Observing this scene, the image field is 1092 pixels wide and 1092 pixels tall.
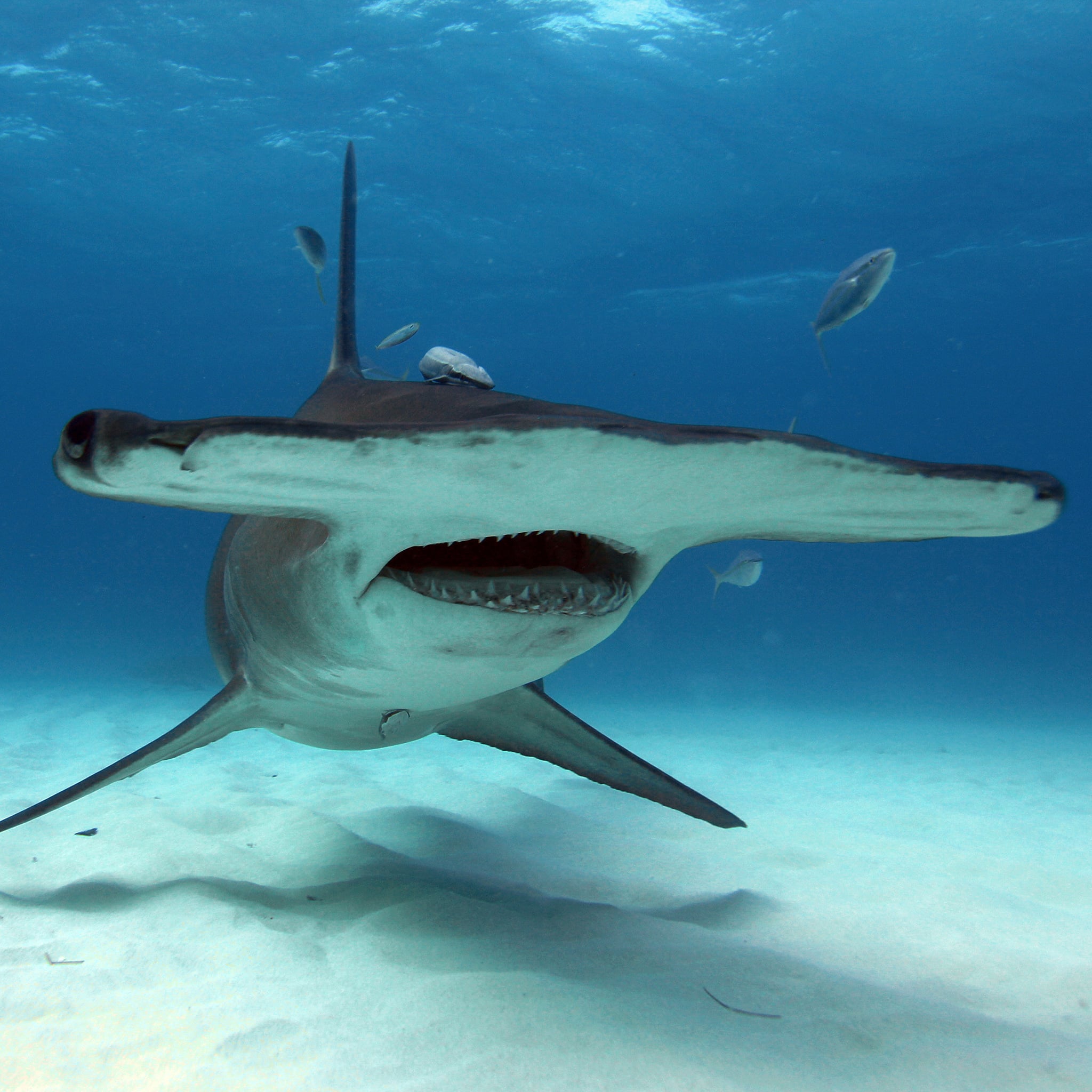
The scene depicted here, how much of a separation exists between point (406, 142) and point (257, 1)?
5045 millimetres

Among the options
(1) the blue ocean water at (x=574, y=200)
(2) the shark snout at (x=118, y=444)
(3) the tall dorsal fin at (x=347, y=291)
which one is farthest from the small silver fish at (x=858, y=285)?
(1) the blue ocean water at (x=574, y=200)

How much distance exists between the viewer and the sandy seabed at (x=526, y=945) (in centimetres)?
163

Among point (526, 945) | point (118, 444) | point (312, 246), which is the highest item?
point (312, 246)

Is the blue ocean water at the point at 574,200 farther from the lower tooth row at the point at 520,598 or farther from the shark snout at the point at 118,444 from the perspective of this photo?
the shark snout at the point at 118,444

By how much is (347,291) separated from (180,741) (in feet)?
8.76

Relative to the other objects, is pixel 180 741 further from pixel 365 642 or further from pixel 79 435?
pixel 79 435

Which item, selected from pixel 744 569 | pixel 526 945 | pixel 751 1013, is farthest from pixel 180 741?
pixel 744 569

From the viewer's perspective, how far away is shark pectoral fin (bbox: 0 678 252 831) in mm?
2477

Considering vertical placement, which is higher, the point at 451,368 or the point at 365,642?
the point at 451,368

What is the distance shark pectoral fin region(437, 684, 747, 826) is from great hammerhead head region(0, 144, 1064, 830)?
1 cm

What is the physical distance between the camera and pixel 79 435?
1.06 metres

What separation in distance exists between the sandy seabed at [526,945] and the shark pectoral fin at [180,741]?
0.39 meters

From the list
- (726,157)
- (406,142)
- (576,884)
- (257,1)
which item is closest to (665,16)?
(726,157)

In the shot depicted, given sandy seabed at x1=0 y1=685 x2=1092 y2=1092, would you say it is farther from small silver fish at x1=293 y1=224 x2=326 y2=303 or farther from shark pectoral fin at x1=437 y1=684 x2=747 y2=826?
small silver fish at x1=293 y1=224 x2=326 y2=303
